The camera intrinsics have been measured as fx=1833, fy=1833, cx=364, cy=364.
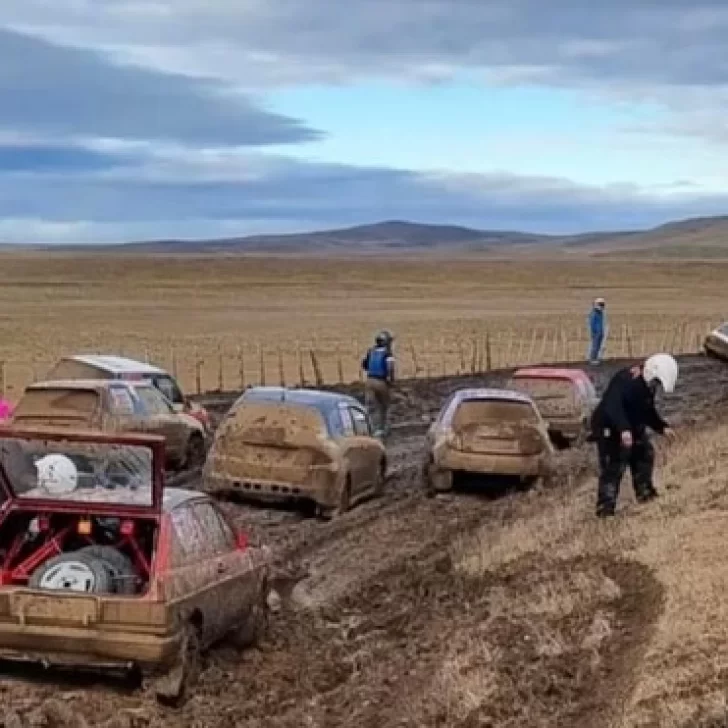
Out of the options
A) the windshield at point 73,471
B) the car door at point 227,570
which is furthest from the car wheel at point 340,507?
the windshield at point 73,471

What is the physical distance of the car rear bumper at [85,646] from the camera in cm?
1112

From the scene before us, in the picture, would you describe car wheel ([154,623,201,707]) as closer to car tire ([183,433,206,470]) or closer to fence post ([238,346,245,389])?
car tire ([183,433,206,470])

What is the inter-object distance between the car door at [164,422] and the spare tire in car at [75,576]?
1124 centimetres

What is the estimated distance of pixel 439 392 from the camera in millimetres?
36656

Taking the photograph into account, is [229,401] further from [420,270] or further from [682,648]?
[420,270]

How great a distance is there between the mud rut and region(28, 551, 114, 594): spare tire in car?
2.01 ft

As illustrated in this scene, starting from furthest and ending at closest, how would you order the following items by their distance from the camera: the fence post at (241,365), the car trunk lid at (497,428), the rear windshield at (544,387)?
the fence post at (241,365) → the rear windshield at (544,387) → the car trunk lid at (497,428)

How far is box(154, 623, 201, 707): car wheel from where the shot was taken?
11.3 meters

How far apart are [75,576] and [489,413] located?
10.6 meters

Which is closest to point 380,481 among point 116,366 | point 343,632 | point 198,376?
point 116,366

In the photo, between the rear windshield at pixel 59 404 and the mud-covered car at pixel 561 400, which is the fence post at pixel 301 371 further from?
the rear windshield at pixel 59 404

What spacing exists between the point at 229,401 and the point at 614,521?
18.0m

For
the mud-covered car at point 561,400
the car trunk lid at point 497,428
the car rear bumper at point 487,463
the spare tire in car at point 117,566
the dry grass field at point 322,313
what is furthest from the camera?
the dry grass field at point 322,313

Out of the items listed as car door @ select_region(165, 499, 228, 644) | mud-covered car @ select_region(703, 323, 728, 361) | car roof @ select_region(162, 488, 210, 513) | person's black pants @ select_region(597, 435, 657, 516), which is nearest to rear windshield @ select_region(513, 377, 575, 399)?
person's black pants @ select_region(597, 435, 657, 516)
